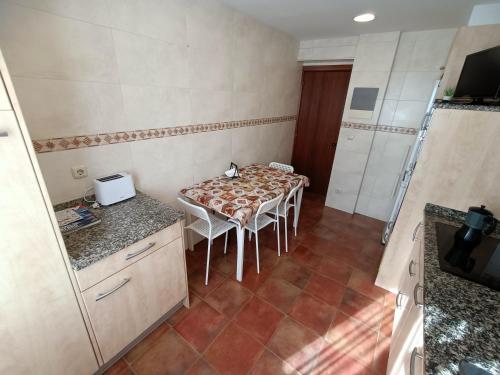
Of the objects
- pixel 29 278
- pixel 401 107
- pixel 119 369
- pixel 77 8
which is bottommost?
pixel 119 369

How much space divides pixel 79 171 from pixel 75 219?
0.34 m

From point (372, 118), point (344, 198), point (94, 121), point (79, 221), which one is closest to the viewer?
point (79, 221)

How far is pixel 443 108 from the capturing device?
4.60 feet

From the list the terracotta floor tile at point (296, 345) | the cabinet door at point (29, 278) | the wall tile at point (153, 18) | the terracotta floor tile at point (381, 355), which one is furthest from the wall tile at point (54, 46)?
the terracotta floor tile at point (381, 355)

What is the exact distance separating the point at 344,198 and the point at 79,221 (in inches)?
124

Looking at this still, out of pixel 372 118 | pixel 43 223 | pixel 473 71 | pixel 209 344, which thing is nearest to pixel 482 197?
pixel 473 71

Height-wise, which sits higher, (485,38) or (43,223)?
(485,38)

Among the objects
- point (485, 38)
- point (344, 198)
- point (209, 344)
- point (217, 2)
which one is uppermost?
point (217, 2)

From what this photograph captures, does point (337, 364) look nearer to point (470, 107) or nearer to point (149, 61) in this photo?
point (470, 107)

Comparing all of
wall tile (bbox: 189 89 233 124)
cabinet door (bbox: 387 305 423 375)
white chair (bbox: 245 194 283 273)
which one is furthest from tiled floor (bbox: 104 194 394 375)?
wall tile (bbox: 189 89 233 124)

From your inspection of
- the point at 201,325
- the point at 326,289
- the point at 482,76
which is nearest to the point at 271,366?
the point at 201,325

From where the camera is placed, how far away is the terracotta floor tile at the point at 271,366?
52.3 inches

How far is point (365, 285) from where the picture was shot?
1980mm

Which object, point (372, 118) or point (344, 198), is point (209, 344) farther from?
point (372, 118)
